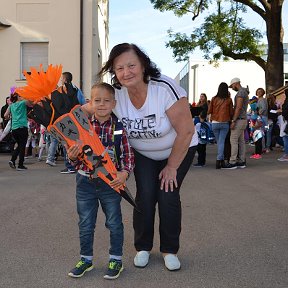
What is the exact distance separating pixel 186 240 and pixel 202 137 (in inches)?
247

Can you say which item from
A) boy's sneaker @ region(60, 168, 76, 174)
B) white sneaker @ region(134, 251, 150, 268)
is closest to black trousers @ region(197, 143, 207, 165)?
boy's sneaker @ region(60, 168, 76, 174)

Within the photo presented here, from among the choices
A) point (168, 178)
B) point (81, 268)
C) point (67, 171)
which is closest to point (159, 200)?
point (168, 178)

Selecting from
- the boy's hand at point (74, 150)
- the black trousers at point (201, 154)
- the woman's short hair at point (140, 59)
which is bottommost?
the black trousers at point (201, 154)

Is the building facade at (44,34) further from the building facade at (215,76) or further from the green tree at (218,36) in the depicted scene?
the building facade at (215,76)

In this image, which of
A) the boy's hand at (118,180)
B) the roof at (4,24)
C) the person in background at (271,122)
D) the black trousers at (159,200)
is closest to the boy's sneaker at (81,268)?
the black trousers at (159,200)

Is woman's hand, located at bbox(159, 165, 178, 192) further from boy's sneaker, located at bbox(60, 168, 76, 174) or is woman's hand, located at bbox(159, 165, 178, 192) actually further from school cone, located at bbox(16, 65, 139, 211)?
boy's sneaker, located at bbox(60, 168, 76, 174)

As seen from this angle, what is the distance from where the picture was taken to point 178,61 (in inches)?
Result: 980

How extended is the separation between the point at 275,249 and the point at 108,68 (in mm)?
2181

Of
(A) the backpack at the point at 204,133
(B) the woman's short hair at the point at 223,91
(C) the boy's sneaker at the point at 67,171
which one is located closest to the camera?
(C) the boy's sneaker at the point at 67,171

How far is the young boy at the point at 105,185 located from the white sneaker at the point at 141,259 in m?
0.19

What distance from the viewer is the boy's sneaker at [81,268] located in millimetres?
3645

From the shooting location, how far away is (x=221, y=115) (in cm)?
998

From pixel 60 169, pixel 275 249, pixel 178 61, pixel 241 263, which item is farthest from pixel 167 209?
pixel 178 61

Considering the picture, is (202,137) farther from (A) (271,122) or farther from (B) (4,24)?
(B) (4,24)
